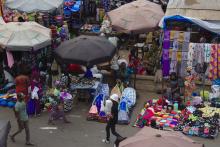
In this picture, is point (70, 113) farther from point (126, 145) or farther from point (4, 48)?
point (126, 145)

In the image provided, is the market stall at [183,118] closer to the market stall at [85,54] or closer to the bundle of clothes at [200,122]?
the bundle of clothes at [200,122]

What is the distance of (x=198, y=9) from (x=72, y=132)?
687 centimetres

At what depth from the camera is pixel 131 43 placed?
1783cm

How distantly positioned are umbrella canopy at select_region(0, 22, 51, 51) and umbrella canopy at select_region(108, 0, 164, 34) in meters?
2.82

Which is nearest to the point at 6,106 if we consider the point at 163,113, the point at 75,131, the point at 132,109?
the point at 75,131

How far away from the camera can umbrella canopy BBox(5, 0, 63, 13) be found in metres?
16.8

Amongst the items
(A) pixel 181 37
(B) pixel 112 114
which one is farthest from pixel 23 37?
(A) pixel 181 37

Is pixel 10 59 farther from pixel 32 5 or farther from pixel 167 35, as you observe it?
pixel 167 35

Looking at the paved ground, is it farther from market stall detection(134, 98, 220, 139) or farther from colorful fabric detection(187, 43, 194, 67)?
colorful fabric detection(187, 43, 194, 67)

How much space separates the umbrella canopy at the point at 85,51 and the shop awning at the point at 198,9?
3.50 metres

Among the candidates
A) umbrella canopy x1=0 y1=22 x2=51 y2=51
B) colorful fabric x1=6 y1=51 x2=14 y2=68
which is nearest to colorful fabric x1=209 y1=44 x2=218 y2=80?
umbrella canopy x1=0 y1=22 x2=51 y2=51

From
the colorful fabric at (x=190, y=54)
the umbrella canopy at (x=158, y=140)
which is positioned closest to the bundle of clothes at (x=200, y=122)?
the colorful fabric at (x=190, y=54)

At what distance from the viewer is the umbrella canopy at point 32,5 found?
16766 millimetres

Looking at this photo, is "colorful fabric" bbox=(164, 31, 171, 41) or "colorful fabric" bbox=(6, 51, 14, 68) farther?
"colorful fabric" bbox=(6, 51, 14, 68)
